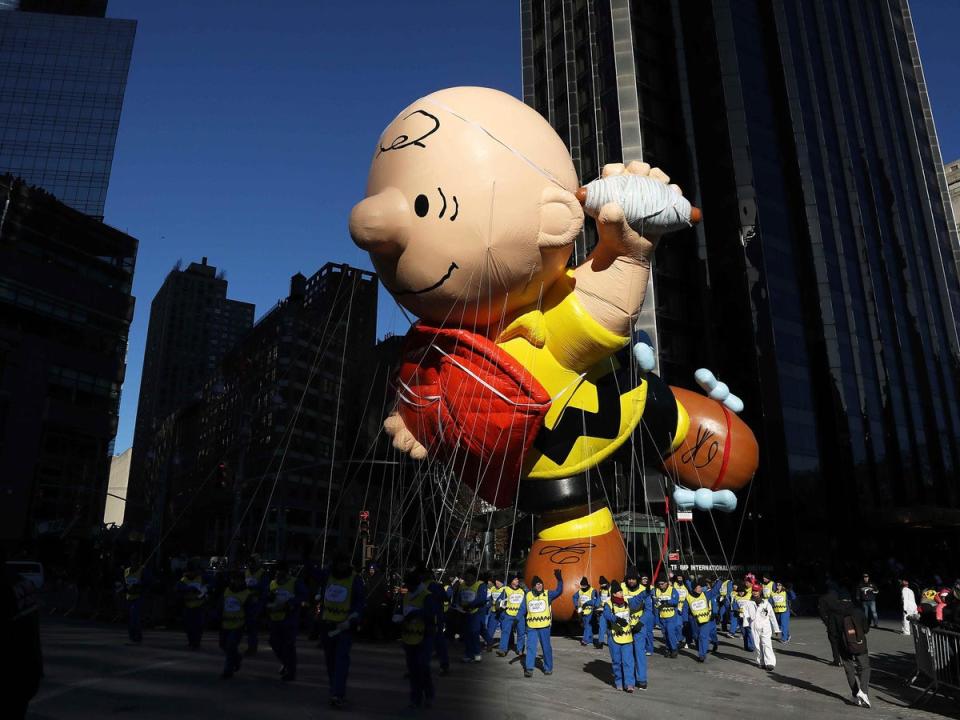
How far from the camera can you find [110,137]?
75125 mm

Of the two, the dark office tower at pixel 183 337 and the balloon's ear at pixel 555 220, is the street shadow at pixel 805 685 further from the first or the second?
the dark office tower at pixel 183 337

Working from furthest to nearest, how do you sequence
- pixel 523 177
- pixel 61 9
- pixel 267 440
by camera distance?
1. pixel 61 9
2. pixel 267 440
3. pixel 523 177

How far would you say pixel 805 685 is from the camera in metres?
9.17

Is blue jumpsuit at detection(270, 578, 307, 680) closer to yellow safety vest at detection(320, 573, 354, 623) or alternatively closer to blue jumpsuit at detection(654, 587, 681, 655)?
yellow safety vest at detection(320, 573, 354, 623)

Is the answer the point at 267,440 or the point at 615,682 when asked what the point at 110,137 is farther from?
the point at 615,682

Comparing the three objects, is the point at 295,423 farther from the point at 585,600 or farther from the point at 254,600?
the point at 585,600

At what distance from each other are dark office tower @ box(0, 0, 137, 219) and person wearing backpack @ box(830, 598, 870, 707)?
7911 centimetres

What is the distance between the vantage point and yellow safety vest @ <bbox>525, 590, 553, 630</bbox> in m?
9.04

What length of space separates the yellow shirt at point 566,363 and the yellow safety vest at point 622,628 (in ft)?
7.58

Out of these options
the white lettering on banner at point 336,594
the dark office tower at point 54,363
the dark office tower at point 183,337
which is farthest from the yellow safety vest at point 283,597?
the dark office tower at point 183,337

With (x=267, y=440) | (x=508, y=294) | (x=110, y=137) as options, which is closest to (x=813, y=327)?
(x=508, y=294)

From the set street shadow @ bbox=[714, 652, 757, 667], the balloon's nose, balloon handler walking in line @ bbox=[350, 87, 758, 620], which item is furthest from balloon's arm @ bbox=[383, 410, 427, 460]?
street shadow @ bbox=[714, 652, 757, 667]

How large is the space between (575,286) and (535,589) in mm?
4270

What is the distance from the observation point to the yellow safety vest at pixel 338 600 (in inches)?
270
